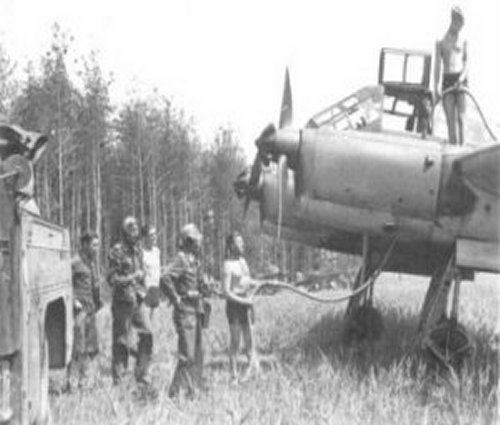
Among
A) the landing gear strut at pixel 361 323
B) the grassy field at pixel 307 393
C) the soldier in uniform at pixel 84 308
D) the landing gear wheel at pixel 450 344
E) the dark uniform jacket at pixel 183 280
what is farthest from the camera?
the landing gear strut at pixel 361 323

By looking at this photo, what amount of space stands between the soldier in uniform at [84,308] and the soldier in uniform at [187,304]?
1.37 meters

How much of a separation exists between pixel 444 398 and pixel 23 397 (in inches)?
155

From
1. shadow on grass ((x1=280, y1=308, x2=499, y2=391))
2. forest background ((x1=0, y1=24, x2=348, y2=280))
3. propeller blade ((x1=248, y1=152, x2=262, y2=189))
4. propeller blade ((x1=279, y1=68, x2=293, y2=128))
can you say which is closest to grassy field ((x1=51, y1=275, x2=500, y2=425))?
shadow on grass ((x1=280, y1=308, x2=499, y2=391))

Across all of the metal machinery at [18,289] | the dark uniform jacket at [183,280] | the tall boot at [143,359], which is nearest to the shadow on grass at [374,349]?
the dark uniform jacket at [183,280]

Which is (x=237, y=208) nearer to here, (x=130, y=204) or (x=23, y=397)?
(x=130, y=204)

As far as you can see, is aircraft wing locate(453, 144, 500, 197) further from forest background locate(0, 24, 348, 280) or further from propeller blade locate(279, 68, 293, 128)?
forest background locate(0, 24, 348, 280)

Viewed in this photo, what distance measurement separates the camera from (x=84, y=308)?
8773mm

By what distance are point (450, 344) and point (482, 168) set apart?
5.79 ft

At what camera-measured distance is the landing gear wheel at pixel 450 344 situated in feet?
26.2

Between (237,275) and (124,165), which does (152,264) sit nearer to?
(237,275)

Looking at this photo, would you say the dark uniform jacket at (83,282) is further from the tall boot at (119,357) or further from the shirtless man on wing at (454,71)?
the shirtless man on wing at (454,71)

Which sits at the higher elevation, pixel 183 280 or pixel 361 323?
pixel 183 280

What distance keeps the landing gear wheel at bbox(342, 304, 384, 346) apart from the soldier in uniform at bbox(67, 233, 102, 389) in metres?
3.23

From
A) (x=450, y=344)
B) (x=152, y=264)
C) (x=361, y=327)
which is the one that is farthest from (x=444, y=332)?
(x=152, y=264)
